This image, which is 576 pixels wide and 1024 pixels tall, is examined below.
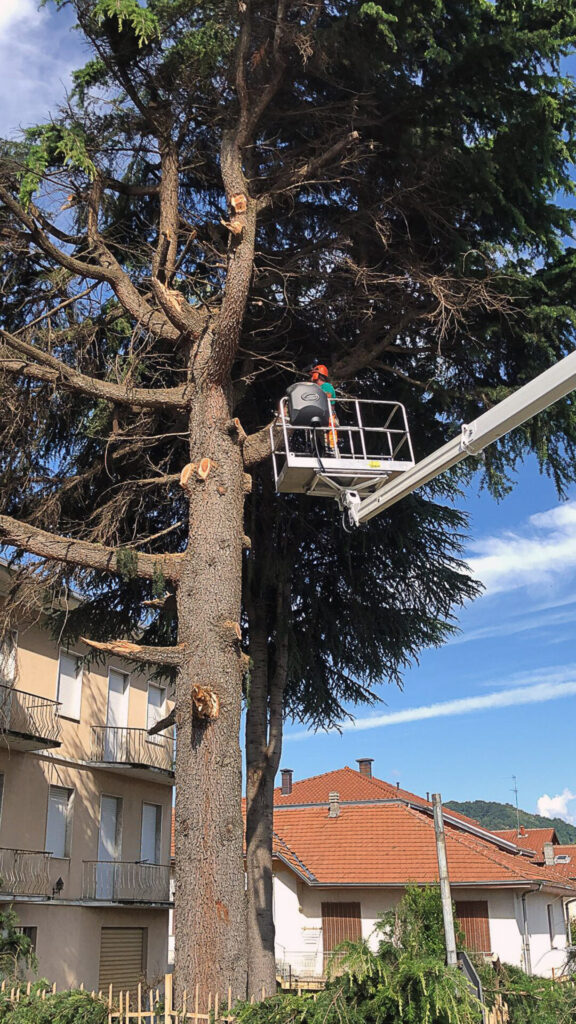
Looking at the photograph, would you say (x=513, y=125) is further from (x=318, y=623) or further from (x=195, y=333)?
(x=318, y=623)

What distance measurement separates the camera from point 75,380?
36.8ft

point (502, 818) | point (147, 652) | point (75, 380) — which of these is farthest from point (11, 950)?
point (502, 818)

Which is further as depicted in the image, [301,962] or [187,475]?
[301,962]

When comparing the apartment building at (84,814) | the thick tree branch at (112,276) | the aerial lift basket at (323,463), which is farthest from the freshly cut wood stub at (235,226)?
the apartment building at (84,814)

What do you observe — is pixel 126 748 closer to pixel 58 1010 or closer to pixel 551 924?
pixel 551 924

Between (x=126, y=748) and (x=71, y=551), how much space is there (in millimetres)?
15029

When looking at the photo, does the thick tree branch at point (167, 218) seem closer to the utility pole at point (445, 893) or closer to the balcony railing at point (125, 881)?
the utility pole at point (445, 893)

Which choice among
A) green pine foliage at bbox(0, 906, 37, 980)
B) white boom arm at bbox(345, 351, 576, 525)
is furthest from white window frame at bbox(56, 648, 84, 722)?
white boom arm at bbox(345, 351, 576, 525)

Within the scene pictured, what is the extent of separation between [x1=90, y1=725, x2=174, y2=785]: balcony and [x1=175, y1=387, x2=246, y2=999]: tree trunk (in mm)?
14363

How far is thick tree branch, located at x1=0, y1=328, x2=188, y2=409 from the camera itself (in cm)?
1109

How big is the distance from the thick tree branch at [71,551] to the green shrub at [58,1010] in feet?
13.5

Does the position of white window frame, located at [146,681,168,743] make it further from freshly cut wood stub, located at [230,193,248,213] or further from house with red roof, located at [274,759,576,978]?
freshly cut wood stub, located at [230,193,248,213]

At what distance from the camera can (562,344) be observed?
12.0m

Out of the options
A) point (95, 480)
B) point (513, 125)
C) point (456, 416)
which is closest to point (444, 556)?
point (456, 416)
